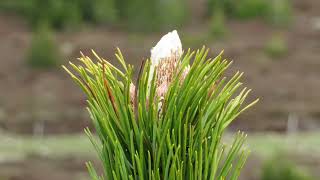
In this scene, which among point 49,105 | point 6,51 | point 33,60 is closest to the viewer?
point 49,105

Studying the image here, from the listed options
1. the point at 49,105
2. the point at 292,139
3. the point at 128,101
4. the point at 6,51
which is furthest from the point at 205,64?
the point at 6,51

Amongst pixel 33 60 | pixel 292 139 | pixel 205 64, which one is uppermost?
pixel 33 60

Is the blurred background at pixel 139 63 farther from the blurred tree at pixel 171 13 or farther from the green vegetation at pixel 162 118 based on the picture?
the green vegetation at pixel 162 118

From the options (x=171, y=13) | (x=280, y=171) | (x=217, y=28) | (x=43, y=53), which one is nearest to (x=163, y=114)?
(x=280, y=171)

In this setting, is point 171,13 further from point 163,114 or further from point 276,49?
point 163,114

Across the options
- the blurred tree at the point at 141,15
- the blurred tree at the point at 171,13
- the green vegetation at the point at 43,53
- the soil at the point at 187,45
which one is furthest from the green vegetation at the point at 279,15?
the green vegetation at the point at 43,53

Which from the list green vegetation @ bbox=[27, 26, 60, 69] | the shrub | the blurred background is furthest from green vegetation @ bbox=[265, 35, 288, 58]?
the shrub

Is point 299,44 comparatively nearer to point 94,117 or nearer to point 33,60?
point 33,60
